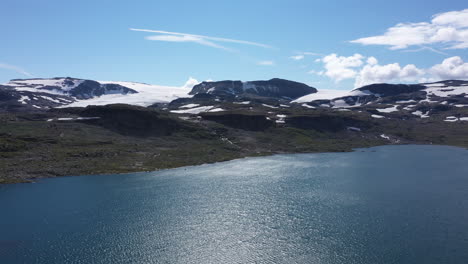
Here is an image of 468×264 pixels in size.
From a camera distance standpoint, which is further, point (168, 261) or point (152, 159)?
point (152, 159)

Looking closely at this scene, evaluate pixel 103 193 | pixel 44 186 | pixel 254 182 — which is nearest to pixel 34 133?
pixel 44 186

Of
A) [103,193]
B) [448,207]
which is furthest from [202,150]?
[448,207]

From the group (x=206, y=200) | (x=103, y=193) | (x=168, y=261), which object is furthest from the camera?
(x=103, y=193)

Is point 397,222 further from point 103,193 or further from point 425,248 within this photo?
point 103,193

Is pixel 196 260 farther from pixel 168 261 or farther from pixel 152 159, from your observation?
pixel 152 159

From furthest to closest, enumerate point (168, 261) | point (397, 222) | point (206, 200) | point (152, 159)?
point (152, 159) < point (206, 200) < point (397, 222) < point (168, 261)

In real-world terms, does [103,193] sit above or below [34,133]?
below
